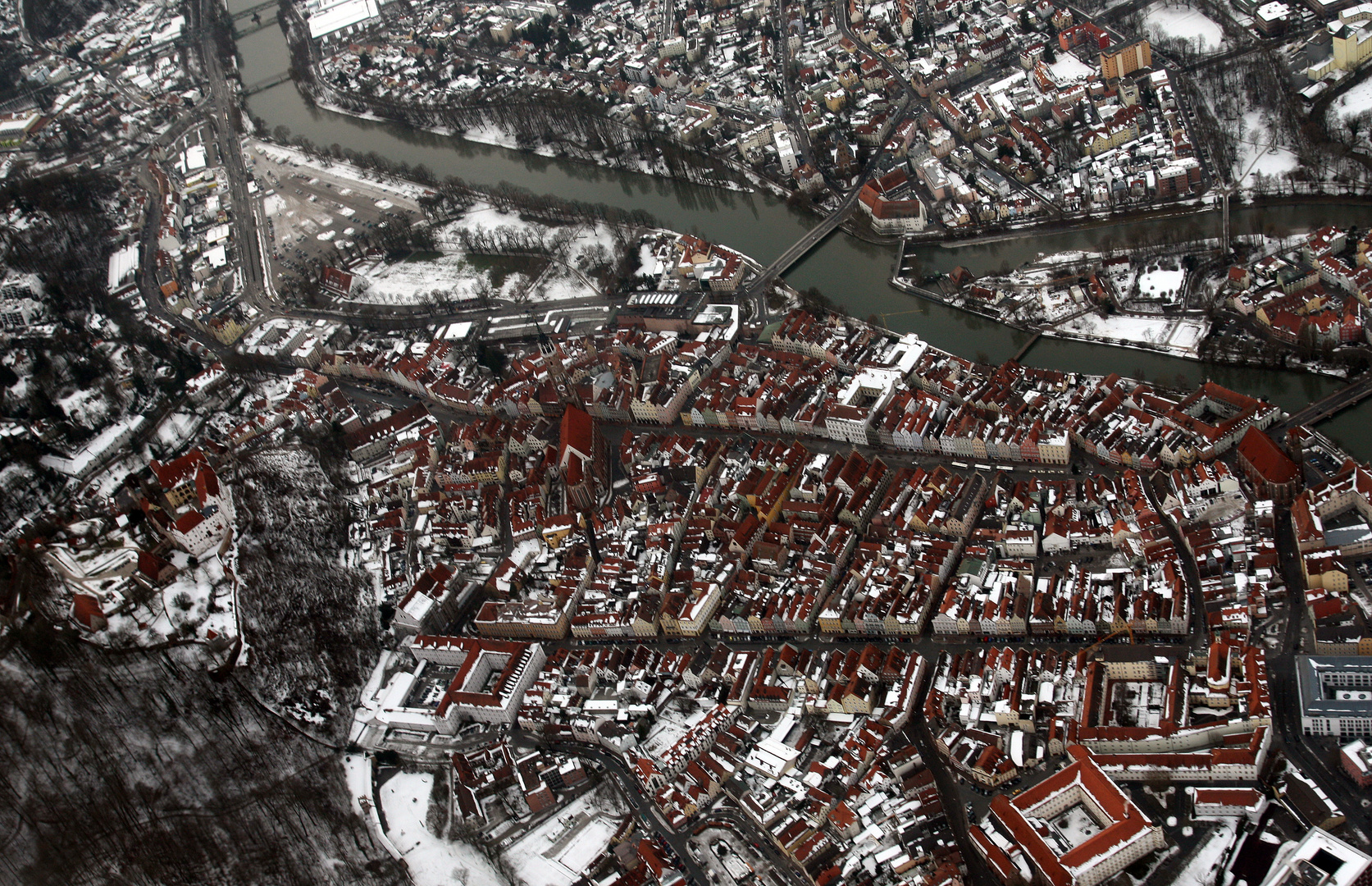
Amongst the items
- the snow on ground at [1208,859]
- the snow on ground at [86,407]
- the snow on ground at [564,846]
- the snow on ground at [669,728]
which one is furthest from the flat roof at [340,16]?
the snow on ground at [1208,859]

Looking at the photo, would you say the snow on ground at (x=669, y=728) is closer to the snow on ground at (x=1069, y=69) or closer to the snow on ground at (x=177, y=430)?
the snow on ground at (x=177, y=430)

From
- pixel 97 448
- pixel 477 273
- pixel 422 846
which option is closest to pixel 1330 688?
pixel 422 846

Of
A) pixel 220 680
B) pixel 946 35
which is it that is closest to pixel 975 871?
pixel 220 680

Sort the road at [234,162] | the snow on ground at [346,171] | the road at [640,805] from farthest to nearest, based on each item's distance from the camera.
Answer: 1. the snow on ground at [346,171]
2. the road at [234,162]
3. the road at [640,805]

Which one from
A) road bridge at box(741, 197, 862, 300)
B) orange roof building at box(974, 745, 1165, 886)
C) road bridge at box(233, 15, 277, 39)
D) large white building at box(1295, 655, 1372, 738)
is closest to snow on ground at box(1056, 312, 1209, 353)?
road bridge at box(741, 197, 862, 300)

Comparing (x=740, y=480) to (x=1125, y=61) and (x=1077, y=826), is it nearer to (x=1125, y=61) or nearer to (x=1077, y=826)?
(x=1077, y=826)

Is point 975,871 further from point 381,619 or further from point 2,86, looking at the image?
point 2,86
